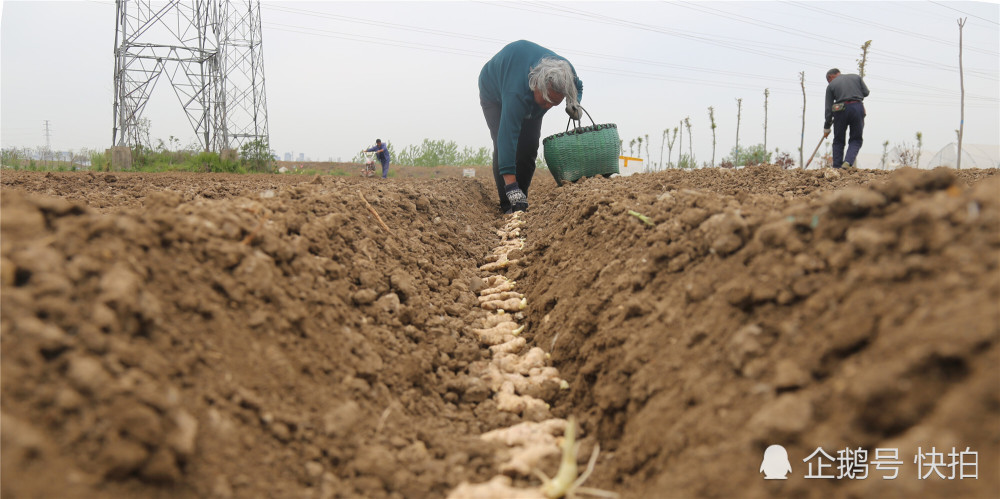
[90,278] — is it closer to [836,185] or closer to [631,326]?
[631,326]

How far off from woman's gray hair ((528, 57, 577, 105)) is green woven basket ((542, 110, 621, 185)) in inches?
35.0

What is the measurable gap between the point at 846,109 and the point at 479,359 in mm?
7331

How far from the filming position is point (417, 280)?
285 cm

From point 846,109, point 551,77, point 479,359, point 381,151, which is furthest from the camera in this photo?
point 381,151

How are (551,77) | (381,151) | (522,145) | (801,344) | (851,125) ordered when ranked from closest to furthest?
(801,344), (551,77), (522,145), (851,125), (381,151)

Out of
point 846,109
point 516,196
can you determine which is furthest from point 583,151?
point 846,109

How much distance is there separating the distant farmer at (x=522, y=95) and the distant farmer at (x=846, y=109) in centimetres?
403

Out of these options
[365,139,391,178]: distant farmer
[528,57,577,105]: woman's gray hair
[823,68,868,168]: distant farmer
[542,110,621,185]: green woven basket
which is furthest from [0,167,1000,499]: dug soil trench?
[365,139,391,178]: distant farmer

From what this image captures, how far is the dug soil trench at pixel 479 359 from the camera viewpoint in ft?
3.30

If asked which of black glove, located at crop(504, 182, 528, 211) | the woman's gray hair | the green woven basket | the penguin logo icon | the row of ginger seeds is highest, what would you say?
the woman's gray hair

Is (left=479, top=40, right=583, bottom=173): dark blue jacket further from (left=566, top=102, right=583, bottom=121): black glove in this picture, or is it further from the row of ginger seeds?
the row of ginger seeds

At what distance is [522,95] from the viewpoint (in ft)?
16.8

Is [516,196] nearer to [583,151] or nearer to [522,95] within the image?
[583,151]

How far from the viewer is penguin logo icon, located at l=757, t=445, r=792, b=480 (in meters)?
1.08
